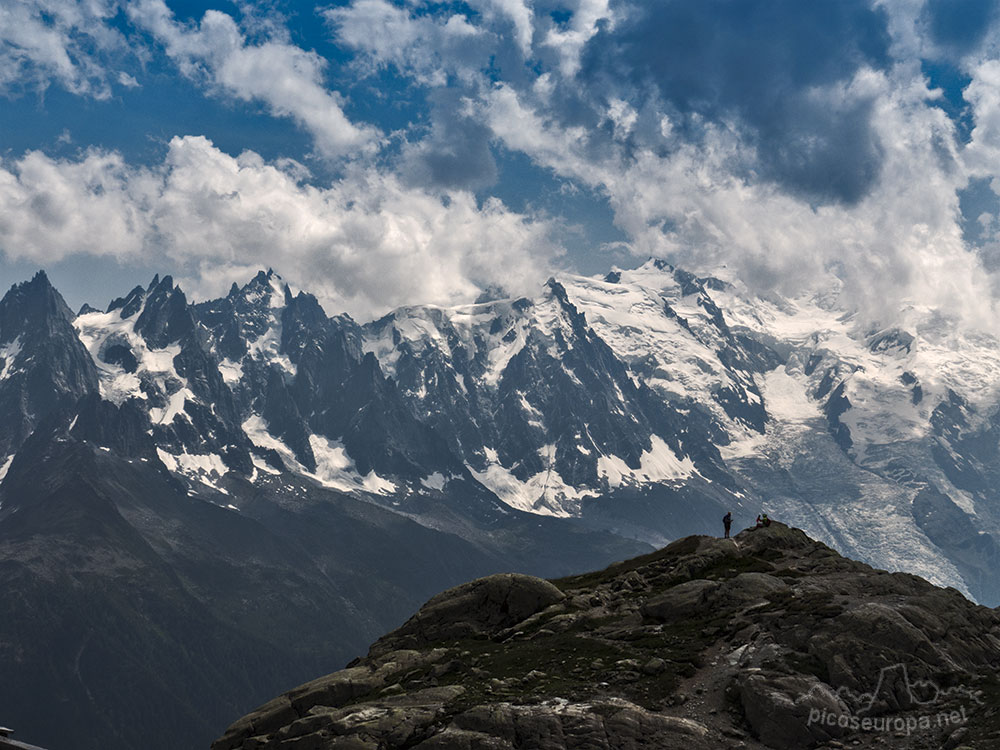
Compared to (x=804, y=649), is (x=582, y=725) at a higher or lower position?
lower

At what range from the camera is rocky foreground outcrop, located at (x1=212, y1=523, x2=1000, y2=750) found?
224 feet

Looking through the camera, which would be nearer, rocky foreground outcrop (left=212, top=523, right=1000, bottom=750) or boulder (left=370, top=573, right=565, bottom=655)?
rocky foreground outcrop (left=212, top=523, right=1000, bottom=750)

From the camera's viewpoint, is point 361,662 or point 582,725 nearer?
point 582,725

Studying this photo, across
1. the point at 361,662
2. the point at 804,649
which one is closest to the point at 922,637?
the point at 804,649

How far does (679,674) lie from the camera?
76.6m

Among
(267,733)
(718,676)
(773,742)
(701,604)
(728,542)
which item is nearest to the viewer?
(773,742)

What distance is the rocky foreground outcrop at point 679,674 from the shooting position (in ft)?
224

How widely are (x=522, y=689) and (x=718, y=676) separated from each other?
13.6 metres

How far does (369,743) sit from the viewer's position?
229ft

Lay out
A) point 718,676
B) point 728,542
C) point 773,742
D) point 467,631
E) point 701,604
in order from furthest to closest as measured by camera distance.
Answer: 1. point 728,542
2. point 467,631
3. point 701,604
4. point 718,676
5. point 773,742

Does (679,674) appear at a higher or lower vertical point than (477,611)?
lower

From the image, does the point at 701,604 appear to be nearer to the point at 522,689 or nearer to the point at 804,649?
the point at 804,649

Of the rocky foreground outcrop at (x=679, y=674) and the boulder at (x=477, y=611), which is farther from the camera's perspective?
the boulder at (x=477, y=611)

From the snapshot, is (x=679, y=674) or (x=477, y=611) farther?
(x=477, y=611)
